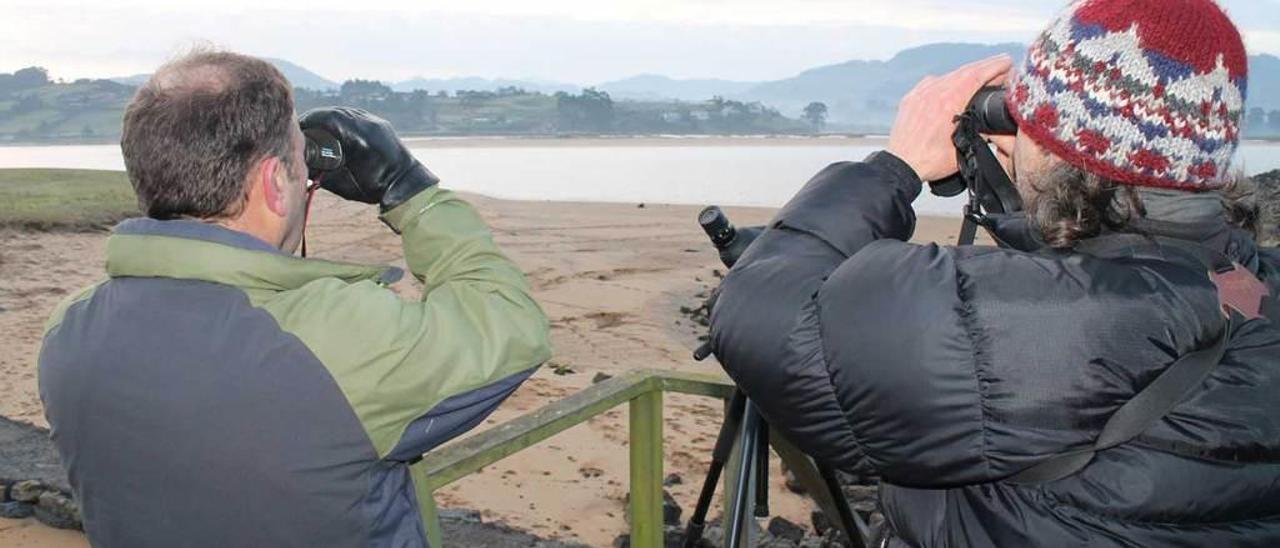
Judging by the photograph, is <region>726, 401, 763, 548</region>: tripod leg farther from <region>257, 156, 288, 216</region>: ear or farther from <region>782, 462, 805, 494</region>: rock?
<region>782, 462, 805, 494</region>: rock

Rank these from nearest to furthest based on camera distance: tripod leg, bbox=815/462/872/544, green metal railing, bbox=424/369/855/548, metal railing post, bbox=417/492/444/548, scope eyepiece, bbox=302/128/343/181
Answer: scope eyepiece, bbox=302/128/343/181 → metal railing post, bbox=417/492/444/548 → green metal railing, bbox=424/369/855/548 → tripod leg, bbox=815/462/872/544

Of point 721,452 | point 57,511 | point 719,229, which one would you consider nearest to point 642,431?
point 721,452

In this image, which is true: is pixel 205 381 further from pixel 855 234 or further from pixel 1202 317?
pixel 1202 317

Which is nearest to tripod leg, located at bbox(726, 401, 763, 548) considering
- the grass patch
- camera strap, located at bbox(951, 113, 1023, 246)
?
camera strap, located at bbox(951, 113, 1023, 246)

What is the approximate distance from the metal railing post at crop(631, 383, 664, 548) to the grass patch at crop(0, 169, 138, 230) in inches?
358

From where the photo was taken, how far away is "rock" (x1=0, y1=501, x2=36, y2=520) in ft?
14.0

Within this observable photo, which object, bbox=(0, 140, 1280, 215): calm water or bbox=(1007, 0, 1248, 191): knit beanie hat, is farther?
bbox=(0, 140, 1280, 215): calm water

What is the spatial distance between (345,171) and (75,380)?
20.4 inches

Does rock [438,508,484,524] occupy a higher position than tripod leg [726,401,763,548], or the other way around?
tripod leg [726,401,763,548]

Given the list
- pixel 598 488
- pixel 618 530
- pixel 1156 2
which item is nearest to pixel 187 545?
pixel 1156 2

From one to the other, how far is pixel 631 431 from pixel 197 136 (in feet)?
5.65

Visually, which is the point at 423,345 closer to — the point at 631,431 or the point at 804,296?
the point at 804,296

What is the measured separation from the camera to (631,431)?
2.95 meters

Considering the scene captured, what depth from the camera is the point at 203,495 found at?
1411 millimetres
